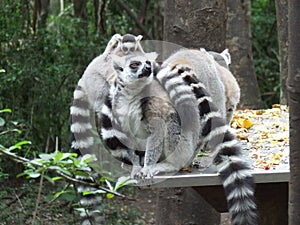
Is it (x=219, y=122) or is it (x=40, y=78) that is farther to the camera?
(x=40, y=78)

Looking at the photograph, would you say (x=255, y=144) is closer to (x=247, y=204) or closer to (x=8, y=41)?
(x=247, y=204)

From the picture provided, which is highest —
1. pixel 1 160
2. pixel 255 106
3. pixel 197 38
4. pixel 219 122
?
pixel 197 38

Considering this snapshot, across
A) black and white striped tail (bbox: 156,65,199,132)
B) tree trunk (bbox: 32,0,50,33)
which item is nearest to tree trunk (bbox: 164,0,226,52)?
black and white striped tail (bbox: 156,65,199,132)

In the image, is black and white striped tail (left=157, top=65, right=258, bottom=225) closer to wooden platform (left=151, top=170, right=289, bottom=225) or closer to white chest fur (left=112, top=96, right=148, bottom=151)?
wooden platform (left=151, top=170, right=289, bottom=225)

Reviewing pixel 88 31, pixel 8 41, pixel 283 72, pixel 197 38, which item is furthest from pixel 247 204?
pixel 88 31

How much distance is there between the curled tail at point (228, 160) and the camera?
9.38 feet

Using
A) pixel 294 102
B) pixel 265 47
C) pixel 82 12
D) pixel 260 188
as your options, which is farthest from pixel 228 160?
pixel 265 47

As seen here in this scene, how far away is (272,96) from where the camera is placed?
A: 10.0 meters

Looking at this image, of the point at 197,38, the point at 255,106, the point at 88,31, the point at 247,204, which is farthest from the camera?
the point at 88,31

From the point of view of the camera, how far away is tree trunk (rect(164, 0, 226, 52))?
4.48 meters

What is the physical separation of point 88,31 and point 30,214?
2.69 metres

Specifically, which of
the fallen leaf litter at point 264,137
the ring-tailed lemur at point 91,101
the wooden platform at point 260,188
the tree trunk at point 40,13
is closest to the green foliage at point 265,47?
the tree trunk at point 40,13

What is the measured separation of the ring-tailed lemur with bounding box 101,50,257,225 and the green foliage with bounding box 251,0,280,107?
22.2ft

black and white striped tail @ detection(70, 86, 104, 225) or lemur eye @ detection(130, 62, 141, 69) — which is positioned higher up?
lemur eye @ detection(130, 62, 141, 69)
